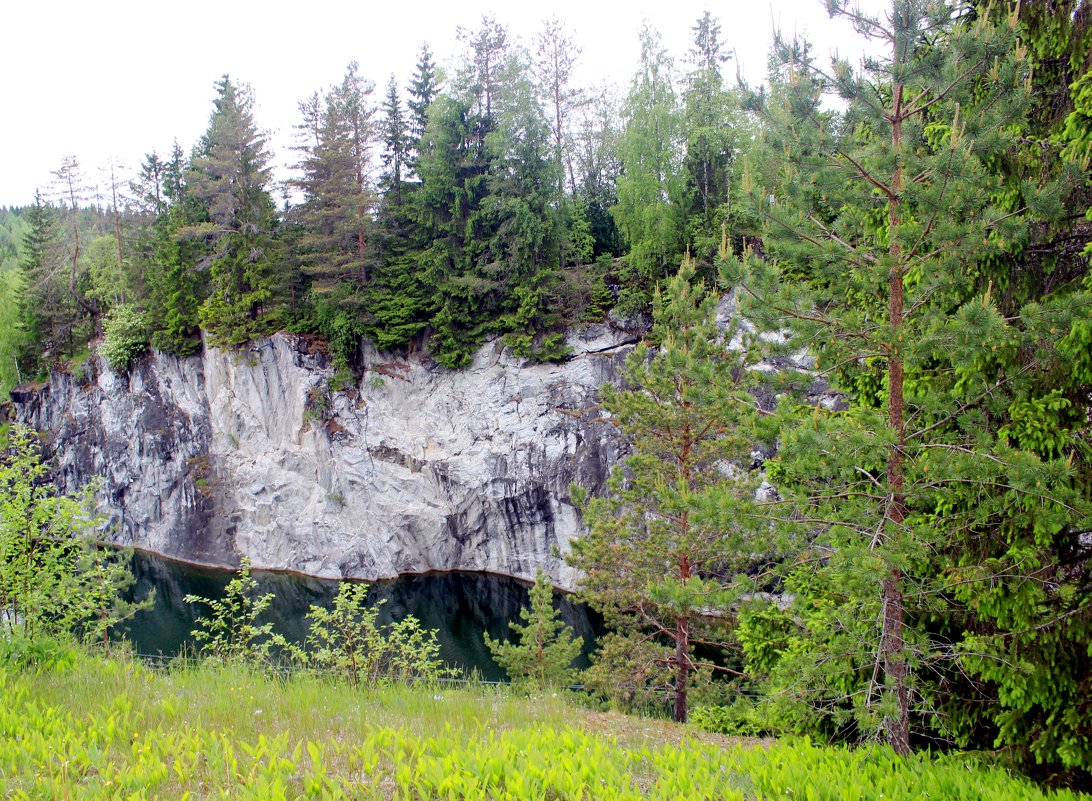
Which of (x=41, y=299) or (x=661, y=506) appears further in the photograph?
(x=41, y=299)

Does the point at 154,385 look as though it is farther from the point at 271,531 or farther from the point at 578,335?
the point at 578,335

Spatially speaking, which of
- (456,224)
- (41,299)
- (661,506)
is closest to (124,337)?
(41,299)

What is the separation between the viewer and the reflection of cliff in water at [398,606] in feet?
69.9

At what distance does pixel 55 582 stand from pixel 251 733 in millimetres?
4487

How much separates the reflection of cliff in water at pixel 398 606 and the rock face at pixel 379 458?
2.80 feet

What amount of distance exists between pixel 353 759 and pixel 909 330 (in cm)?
520

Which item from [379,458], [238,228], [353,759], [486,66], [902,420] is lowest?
[353,759]

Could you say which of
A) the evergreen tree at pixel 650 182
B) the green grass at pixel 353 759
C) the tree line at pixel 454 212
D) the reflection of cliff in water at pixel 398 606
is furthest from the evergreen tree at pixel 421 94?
the green grass at pixel 353 759

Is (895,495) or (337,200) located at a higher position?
(337,200)

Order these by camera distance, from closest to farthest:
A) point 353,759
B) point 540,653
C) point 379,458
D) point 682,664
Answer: point 353,759
point 682,664
point 540,653
point 379,458

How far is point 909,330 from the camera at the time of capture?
5.21m

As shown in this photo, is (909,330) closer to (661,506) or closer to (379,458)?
(661,506)

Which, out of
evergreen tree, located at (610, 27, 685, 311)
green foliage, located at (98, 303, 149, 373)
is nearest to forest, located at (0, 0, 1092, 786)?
evergreen tree, located at (610, 27, 685, 311)

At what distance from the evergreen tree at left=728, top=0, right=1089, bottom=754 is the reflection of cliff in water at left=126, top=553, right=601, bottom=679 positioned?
1505 cm
